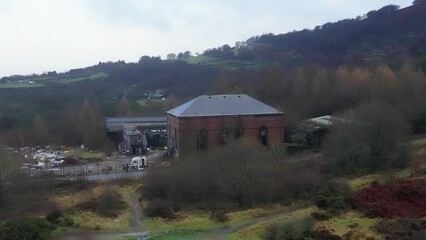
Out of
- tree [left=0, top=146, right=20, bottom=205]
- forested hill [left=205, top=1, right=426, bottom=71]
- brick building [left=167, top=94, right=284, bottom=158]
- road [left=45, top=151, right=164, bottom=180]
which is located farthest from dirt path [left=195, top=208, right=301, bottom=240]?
forested hill [left=205, top=1, right=426, bottom=71]

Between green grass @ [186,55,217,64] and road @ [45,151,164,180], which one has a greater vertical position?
green grass @ [186,55,217,64]

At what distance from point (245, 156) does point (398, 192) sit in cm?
827

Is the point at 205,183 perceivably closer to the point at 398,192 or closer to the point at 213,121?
the point at 398,192

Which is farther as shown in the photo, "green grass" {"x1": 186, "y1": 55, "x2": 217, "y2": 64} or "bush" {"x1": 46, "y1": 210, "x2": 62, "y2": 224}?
"green grass" {"x1": 186, "y1": 55, "x2": 217, "y2": 64}

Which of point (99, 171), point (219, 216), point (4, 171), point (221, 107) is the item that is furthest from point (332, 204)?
point (99, 171)

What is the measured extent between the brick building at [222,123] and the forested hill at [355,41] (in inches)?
1836

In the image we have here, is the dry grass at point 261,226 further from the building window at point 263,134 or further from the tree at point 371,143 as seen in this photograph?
the building window at point 263,134

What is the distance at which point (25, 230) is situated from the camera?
70.1 ft

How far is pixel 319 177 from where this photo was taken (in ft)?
104

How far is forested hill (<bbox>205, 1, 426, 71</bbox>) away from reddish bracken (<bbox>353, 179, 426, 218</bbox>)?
200ft

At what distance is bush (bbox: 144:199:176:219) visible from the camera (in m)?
27.5

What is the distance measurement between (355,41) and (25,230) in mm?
94061

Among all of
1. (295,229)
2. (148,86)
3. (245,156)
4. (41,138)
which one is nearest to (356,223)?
(295,229)

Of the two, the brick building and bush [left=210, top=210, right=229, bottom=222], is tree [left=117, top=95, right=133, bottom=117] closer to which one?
the brick building
